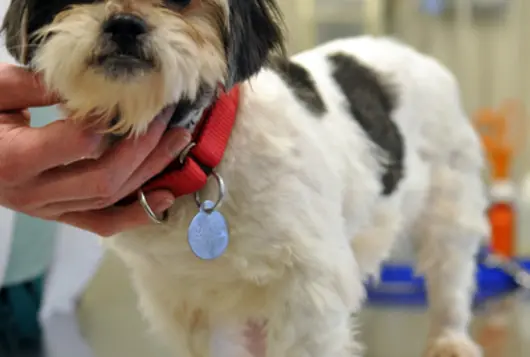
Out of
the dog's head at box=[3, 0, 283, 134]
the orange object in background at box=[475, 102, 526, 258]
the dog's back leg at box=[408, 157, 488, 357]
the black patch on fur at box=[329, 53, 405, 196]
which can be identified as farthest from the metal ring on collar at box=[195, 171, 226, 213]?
the orange object in background at box=[475, 102, 526, 258]

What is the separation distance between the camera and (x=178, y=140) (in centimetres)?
83

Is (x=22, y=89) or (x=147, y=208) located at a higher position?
(x=22, y=89)

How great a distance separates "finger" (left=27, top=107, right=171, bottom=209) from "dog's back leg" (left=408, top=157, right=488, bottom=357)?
31.0 inches

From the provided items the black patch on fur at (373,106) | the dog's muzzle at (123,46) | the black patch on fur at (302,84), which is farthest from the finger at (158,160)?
the black patch on fur at (373,106)

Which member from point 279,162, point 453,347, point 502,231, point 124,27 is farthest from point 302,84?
point 502,231

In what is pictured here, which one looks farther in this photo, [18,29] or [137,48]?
[18,29]

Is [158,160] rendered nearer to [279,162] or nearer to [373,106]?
[279,162]

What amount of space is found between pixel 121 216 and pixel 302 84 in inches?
14.6

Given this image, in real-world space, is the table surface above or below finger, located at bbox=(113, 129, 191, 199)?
below

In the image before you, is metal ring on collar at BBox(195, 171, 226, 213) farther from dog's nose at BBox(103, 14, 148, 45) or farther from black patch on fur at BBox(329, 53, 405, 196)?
black patch on fur at BBox(329, 53, 405, 196)

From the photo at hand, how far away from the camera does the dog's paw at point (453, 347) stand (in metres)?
1.32

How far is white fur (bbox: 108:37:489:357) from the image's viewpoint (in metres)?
0.92

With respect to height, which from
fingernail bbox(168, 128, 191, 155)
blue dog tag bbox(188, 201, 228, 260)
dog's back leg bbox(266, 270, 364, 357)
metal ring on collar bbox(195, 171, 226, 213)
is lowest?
dog's back leg bbox(266, 270, 364, 357)

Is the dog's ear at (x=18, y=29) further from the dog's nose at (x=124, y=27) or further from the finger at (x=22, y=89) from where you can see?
the dog's nose at (x=124, y=27)
